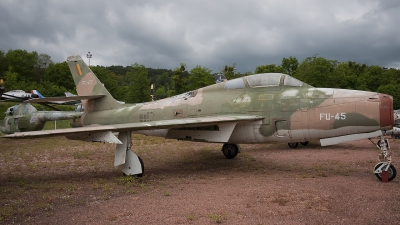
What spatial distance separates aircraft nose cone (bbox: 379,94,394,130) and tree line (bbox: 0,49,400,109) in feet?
117

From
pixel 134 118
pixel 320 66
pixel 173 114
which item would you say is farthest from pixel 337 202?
pixel 320 66

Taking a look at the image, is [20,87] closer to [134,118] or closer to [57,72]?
[57,72]

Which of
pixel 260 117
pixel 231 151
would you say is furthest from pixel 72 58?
pixel 260 117

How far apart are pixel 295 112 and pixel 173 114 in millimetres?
4111

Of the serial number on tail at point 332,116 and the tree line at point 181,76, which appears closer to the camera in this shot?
the serial number on tail at point 332,116

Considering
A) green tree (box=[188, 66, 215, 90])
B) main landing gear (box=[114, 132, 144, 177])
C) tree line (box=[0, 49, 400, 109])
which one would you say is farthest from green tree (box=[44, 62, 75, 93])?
main landing gear (box=[114, 132, 144, 177])

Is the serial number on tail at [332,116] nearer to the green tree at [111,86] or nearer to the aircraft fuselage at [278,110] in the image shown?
the aircraft fuselage at [278,110]

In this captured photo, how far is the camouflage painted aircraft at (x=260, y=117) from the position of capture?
7270mm

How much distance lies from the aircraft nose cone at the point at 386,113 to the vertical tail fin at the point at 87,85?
9.60m

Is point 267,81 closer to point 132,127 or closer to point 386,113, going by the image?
point 386,113

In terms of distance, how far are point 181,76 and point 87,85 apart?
117 ft

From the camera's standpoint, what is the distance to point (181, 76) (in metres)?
47.8

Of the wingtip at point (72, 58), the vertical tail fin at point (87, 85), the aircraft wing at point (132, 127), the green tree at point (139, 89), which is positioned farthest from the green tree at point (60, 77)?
the aircraft wing at point (132, 127)

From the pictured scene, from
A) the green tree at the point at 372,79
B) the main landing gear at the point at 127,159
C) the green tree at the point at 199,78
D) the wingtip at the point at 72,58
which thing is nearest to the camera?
the main landing gear at the point at 127,159
